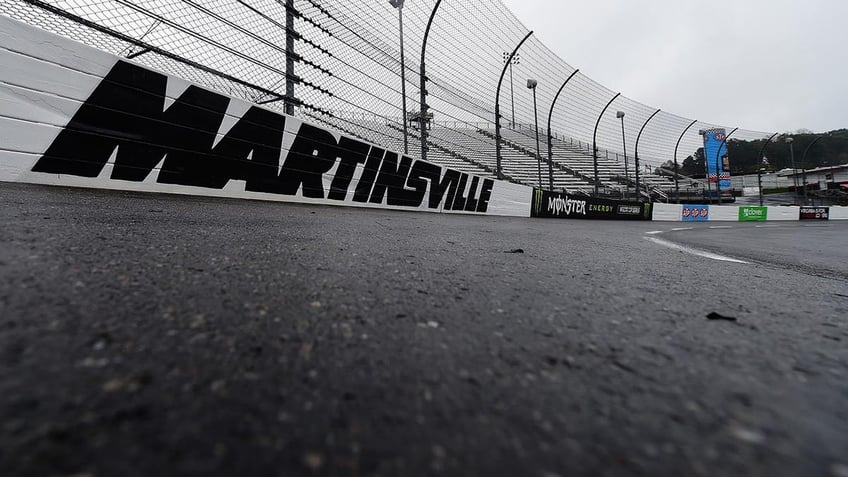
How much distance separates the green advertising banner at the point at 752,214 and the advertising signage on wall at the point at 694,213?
5.95 ft

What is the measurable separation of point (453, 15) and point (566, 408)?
7632mm

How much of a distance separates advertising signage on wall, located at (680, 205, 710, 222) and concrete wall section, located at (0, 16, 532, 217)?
13596 millimetres

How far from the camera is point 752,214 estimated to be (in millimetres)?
14656

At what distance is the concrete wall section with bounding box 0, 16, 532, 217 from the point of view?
2797 millimetres

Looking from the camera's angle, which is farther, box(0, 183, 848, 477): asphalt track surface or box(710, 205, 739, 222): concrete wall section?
box(710, 205, 739, 222): concrete wall section

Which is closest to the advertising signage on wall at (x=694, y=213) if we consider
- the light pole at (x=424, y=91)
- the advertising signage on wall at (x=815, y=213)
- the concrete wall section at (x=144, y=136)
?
the advertising signage on wall at (x=815, y=213)

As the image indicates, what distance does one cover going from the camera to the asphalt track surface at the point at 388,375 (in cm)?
33

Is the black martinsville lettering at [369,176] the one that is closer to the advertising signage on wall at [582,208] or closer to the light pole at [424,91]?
the light pole at [424,91]

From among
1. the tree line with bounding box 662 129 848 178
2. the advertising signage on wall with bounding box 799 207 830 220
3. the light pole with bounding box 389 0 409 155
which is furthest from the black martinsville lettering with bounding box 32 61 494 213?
the tree line with bounding box 662 129 848 178

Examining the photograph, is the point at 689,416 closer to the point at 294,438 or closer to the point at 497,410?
the point at 497,410

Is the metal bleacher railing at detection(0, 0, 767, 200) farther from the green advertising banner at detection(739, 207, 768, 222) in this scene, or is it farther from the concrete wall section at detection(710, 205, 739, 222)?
the green advertising banner at detection(739, 207, 768, 222)

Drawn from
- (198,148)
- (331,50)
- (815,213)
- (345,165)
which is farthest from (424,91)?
(815,213)

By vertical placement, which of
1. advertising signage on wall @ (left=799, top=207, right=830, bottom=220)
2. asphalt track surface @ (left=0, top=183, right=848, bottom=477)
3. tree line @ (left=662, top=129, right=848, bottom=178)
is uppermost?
tree line @ (left=662, top=129, right=848, bottom=178)

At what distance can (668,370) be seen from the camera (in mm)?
554
